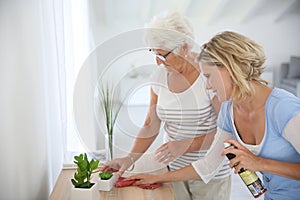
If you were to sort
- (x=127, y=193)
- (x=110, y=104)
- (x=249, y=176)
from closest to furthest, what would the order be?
(x=249, y=176) → (x=127, y=193) → (x=110, y=104)

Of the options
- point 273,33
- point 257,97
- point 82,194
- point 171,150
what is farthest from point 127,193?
point 273,33

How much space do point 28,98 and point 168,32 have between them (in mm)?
494

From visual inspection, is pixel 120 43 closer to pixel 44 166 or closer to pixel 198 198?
pixel 44 166

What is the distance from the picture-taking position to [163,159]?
1478mm

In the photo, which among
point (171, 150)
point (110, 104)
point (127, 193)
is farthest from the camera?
point (171, 150)

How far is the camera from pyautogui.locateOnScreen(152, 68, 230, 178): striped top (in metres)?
1.45

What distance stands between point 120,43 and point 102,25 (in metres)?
3.48

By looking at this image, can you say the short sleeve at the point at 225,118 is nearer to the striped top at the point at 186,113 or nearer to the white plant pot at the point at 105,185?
the striped top at the point at 186,113

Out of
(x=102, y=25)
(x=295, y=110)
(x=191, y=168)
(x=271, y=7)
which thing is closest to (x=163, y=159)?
(x=191, y=168)

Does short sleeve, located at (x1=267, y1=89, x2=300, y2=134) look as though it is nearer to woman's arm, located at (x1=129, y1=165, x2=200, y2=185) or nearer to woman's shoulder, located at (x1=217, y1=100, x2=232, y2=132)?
woman's shoulder, located at (x1=217, y1=100, x2=232, y2=132)

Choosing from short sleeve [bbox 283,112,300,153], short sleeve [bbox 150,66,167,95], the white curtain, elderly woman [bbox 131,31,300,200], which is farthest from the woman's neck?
the white curtain

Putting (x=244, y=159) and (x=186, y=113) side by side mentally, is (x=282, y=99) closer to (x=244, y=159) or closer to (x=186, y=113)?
(x=244, y=159)

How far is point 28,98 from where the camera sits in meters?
1.17

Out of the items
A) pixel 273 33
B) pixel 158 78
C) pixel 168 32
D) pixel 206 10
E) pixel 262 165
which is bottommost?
pixel 262 165
